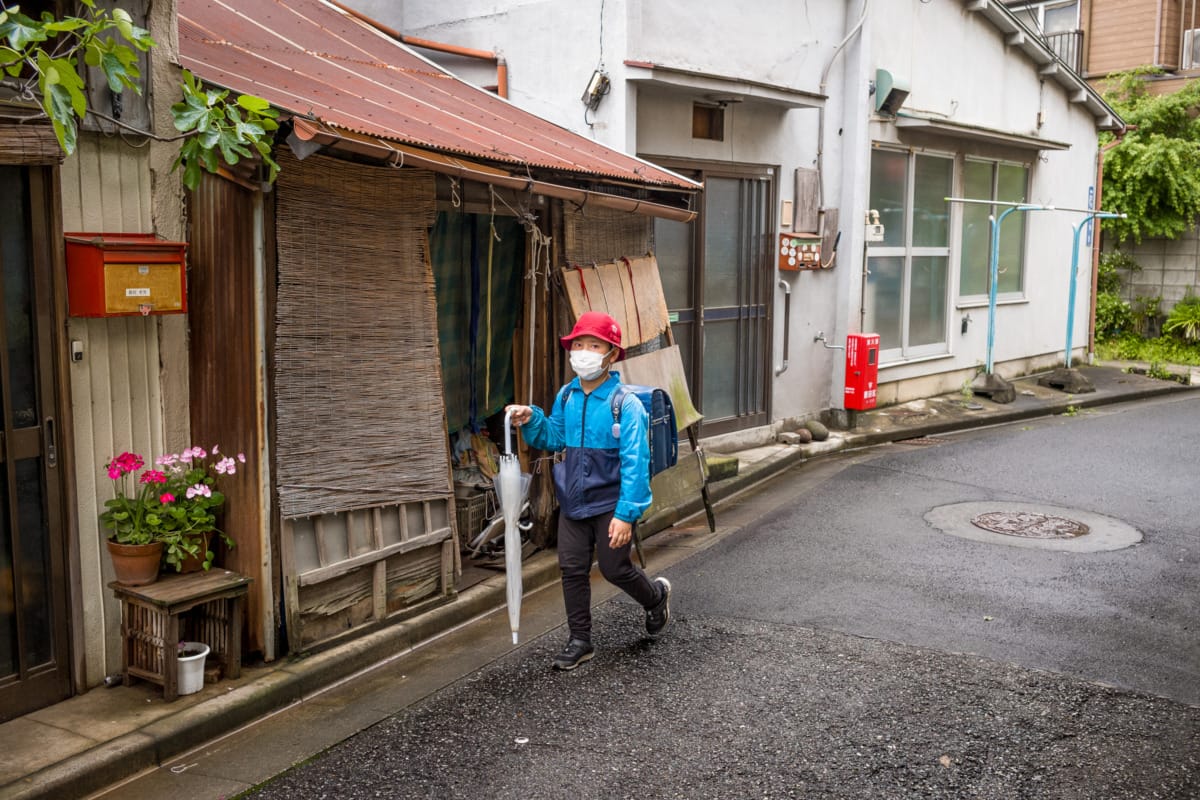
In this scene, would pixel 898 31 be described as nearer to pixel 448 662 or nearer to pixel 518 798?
pixel 448 662

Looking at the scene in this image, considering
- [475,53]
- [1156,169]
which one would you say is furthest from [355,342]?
[1156,169]

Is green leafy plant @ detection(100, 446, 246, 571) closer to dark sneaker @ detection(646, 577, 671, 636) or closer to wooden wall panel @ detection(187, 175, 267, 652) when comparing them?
wooden wall panel @ detection(187, 175, 267, 652)

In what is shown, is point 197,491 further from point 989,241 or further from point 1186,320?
point 1186,320

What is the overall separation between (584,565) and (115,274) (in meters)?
2.89

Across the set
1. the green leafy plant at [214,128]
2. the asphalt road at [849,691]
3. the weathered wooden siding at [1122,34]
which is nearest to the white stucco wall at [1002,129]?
the weathered wooden siding at [1122,34]

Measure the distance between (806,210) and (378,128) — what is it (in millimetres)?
7321

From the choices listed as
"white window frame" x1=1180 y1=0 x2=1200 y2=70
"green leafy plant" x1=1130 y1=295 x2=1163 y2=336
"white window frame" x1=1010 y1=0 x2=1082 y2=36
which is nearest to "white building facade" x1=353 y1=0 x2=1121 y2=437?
"green leafy plant" x1=1130 y1=295 x2=1163 y2=336

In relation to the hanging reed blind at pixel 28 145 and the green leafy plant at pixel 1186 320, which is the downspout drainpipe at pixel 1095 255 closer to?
the green leafy plant at pixel 1186 320

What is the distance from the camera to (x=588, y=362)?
608cm

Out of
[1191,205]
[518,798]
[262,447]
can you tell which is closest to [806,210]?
[262,447]

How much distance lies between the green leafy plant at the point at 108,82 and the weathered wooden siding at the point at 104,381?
0.70 ft

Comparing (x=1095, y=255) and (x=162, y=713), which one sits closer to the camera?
(x=162, y=713)

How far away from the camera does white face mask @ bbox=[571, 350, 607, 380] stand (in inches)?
239

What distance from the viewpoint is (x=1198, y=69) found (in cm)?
2239
